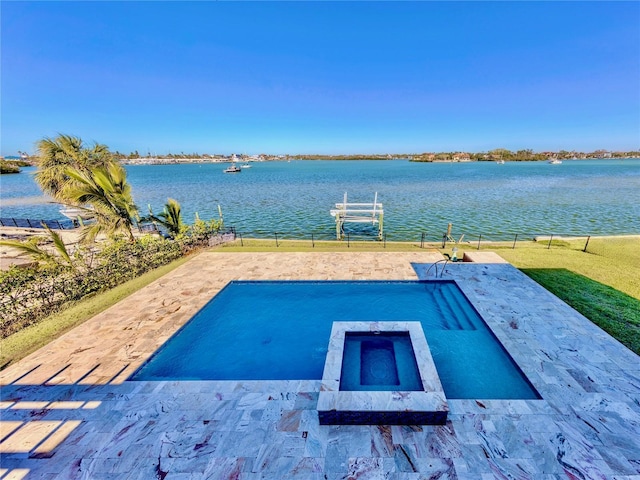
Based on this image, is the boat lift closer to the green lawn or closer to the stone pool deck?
the green lawn

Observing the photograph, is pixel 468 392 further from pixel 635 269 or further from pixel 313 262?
pixel 635 269

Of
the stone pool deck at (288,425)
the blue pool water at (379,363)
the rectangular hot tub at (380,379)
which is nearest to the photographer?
the stone pool deck at (288,425)

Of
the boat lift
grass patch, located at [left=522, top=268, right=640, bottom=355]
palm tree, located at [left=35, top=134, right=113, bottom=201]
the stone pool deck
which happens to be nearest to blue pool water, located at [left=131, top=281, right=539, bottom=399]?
the stone pool deck

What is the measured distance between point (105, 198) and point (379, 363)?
38.4 feet

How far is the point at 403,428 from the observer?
13.3 feet

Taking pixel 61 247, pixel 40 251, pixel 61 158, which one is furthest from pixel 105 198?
pixel 61 158

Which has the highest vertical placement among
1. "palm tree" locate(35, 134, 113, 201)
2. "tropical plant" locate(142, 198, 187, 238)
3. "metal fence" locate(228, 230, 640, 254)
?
"palm tree" locate(35, 134, 113, 201)

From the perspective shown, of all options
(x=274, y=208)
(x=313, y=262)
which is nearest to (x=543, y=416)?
(x=313, y=262)

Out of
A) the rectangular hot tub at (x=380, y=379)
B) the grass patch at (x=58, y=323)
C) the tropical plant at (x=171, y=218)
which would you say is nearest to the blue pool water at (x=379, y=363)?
the rectangular hot tub at (x=380, y=379)

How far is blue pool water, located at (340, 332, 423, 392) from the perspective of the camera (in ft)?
16.6

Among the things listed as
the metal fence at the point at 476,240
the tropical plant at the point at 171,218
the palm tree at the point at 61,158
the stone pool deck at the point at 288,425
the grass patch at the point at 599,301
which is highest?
the palm tree at the point at 61,158

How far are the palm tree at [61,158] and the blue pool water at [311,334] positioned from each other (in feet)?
33.4

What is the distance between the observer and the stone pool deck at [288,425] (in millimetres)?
3557

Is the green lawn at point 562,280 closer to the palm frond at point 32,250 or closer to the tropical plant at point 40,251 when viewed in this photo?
the tropical plant at point 40,251
